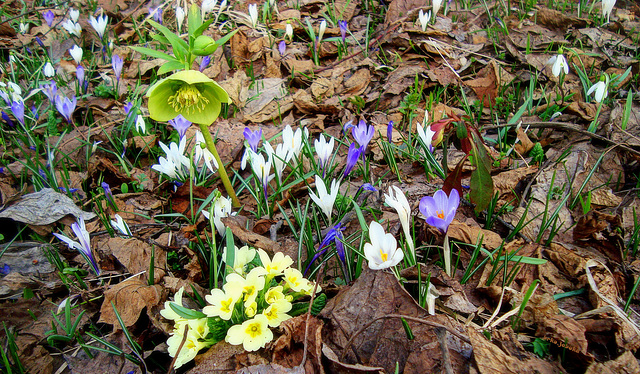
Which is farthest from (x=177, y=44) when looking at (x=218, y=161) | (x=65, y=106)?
(x=65, y=106)

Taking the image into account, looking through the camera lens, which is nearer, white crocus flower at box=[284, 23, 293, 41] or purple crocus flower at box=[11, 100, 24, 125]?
purple crocus flower at box=[11, 100, 24, 125]

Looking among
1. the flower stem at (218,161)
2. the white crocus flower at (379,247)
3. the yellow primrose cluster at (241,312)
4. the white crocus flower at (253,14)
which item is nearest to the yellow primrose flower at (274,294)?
the yellow primrose cluster at (241,312)

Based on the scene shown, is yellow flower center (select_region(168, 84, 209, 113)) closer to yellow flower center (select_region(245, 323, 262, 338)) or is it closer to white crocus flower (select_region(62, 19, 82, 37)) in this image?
yellow flower center (select_region(245, 323, 262, 338))

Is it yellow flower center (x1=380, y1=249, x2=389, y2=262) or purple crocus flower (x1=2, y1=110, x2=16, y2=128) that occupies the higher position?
purple crocus flower (x1=2, y1=110, x2=16, y2=128)

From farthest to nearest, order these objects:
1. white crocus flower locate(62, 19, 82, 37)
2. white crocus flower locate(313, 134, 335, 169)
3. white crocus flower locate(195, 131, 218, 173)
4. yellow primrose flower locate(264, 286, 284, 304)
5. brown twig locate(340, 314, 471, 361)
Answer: white crocus flower locate(62, 19, 82, 37)
white crocus flower locate(195, 131, 218, 173)
white crocus flower locate(313, 134, 335, 169)
yellow primrose flower locate(264, 286, 284, 304)
brown twig locate(340, 314, 471, 361)

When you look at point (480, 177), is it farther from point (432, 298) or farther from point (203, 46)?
point (203, 46)

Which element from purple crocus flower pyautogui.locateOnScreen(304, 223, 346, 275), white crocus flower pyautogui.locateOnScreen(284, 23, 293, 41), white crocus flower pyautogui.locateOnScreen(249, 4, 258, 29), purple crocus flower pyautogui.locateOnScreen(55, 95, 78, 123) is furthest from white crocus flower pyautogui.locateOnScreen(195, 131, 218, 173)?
white crocus flower pyautogui.locateOnScreen(249, 4, 258, 29)

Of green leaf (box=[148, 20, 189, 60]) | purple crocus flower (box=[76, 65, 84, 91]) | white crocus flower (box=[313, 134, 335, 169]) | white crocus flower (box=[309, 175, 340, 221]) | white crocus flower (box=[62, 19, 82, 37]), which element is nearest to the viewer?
green leaf (box=[148, 20, 189, 60])

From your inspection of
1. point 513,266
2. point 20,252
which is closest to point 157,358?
point 20,252
